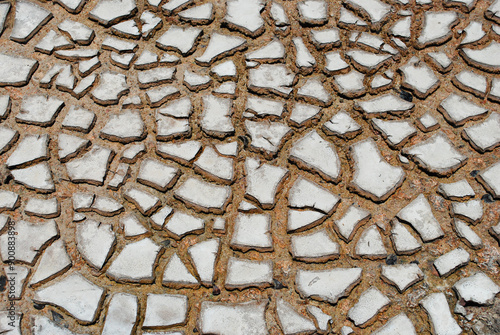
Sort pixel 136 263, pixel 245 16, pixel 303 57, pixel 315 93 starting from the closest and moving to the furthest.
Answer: pixel 136 263
pixel 315 93
pixel 303 57
pixel 245 16

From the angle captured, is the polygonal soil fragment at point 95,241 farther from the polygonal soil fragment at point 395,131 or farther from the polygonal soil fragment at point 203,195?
the polygonal soil fragment at point 395,131

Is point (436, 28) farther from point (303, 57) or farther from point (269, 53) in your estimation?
point (269, 53)

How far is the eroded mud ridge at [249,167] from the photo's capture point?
5.29 ft

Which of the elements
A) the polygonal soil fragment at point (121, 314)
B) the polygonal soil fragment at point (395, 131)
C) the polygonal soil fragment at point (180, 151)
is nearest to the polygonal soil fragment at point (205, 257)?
the polygonal soil fragment at point (121, 314)

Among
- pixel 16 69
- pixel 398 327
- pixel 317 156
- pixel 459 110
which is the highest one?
pixel 16 69

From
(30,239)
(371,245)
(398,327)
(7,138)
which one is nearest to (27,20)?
(7,138)

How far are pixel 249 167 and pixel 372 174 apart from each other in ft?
1.63

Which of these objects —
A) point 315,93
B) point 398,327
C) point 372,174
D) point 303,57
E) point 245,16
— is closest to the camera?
point 398,327

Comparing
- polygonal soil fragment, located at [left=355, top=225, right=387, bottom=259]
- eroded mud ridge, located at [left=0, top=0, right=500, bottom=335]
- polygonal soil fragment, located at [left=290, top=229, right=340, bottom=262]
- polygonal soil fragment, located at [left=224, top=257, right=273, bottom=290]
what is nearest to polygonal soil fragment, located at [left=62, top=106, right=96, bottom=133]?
eroded mud ridge, located at [left=0, top=0, right=500, bottom=335]

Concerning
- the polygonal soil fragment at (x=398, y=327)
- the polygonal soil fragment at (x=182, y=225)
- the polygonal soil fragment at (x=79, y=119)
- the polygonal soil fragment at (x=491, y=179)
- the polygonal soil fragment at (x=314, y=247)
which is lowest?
the polygonal soil fragment at (x=398, y=327)

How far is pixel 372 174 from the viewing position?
1.88 m

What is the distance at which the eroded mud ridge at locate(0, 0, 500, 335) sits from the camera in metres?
1.61

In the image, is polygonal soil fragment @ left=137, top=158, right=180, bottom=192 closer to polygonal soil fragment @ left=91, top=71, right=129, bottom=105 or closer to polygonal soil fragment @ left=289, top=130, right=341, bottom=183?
polygonal soil fragment @ left=91, top=71, right=129, bottom=105

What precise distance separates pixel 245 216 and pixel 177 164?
37 centimetres
